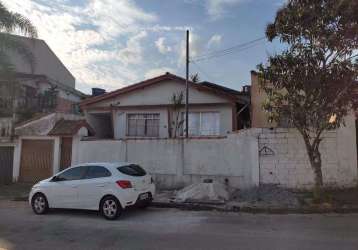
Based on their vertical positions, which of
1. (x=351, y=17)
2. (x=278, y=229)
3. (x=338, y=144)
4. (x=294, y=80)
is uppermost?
(x=351, y=17)

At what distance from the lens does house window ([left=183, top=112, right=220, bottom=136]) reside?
65.6ft

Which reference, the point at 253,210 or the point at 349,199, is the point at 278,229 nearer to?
the point at 253,210

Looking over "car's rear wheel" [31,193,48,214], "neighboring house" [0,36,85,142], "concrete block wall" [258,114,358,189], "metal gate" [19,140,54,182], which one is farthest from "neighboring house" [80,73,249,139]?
"car's rear wheel" [31,193,48,214]

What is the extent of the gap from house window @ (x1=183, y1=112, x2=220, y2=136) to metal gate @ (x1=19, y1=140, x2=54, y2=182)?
24.8 feet

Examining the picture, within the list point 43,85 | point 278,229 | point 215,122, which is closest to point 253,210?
point 278,229

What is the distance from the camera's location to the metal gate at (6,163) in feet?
59.6

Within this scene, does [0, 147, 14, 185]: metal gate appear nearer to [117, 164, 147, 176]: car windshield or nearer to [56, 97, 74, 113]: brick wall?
[56, 97, 74, 113]: brick wall

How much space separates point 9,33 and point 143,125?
848 centimetres

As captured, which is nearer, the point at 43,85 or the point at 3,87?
the point at 3,87

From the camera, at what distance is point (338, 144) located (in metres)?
13.4

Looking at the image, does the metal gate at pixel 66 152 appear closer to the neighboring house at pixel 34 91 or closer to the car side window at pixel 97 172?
the neighboring house at pixel 34 91

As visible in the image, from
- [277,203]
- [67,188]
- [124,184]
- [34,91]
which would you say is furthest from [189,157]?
[34,91]

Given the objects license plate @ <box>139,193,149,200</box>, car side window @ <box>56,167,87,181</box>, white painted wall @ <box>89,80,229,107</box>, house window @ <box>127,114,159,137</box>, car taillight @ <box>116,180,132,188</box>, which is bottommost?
license plate @ <box>139,193,149,200</box>

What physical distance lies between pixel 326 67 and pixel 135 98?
477 inches
